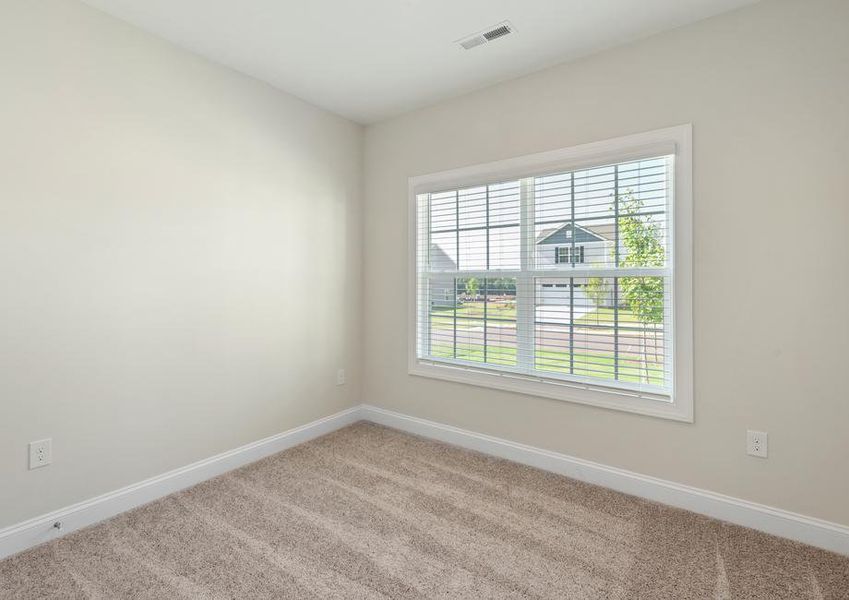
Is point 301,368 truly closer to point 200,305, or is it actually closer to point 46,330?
point 200,305

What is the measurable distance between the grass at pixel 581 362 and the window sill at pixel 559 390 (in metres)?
0.08

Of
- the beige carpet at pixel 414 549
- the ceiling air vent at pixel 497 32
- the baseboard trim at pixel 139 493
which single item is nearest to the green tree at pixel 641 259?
the beige carpet at pixel 414 549

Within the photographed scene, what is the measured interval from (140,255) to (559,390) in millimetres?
2520

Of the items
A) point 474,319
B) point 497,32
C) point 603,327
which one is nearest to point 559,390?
point 603,327

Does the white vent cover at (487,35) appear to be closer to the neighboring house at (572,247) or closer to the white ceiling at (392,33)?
the white ceiling at (392,33)

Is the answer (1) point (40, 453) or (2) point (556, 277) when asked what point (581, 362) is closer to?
(2) point (556, 277)

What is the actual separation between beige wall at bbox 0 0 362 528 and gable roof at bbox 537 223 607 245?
1.69m

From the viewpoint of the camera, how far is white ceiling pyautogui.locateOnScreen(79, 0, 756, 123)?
2.05 meters

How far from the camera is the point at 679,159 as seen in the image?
2.19 m

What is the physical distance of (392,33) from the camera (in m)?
2.28

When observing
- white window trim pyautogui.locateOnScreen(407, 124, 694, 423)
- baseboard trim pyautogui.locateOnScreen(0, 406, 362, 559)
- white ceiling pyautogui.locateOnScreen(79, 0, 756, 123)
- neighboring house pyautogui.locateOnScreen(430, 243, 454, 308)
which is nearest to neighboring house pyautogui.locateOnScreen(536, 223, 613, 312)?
white window trim pyautogui.locateOnScreen(407, 124, 694, 423)

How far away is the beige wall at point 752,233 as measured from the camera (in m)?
1.86

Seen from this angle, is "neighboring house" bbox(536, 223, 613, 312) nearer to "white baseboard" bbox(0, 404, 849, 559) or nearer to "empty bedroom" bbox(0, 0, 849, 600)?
"empty bedroom" bbox(0, 0, 849, 600)

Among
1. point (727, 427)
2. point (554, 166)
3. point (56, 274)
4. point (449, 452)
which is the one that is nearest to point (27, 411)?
point (56, 274)
